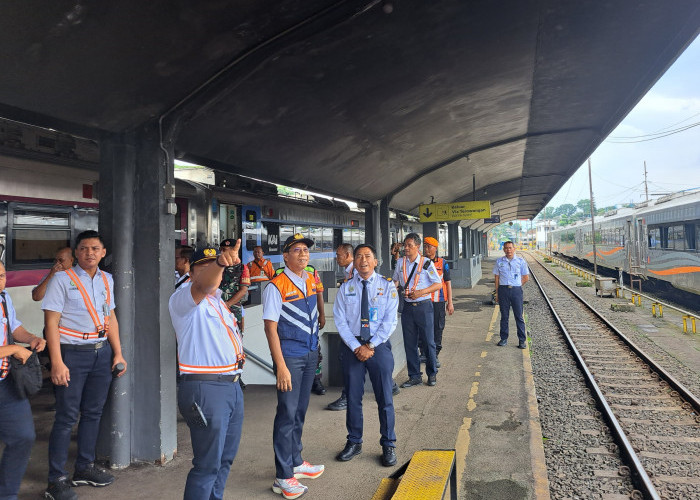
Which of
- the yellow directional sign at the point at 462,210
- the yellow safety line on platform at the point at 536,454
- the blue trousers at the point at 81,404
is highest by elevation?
the yellow directional sign at the point at 462,210

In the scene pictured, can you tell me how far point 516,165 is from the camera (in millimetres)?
14797

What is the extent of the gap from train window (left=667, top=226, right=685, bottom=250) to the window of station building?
1545cm

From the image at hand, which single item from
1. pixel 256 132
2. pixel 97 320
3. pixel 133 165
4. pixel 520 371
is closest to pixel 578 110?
pixel 520 371

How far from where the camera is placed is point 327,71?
197 inches

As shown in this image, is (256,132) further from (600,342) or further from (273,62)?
(600,342)

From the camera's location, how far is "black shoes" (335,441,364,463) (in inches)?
167


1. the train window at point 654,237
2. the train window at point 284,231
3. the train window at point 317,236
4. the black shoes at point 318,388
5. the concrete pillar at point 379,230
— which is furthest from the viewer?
the train window at point 654,237

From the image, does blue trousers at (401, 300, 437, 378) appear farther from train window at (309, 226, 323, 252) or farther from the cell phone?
train window at (309, 226, 323, 252)

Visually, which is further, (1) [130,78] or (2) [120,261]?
(2) [120,261]

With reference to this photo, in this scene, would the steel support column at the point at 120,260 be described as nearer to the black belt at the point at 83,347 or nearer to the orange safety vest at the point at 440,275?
the black belt at the point at 83,347

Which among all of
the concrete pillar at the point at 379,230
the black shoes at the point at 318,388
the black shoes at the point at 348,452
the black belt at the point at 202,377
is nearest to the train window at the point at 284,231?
the concrete pillar at the point at 379,230

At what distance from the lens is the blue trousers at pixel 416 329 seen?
6.21 m

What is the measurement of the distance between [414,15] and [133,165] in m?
2.82

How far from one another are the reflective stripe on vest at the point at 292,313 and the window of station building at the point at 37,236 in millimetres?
3700
